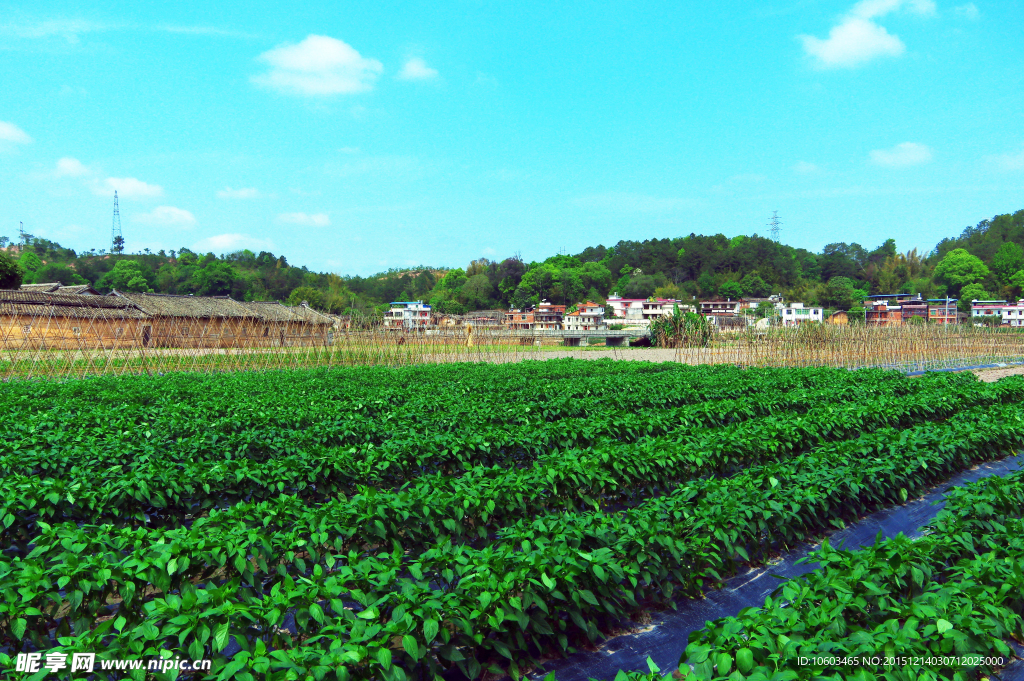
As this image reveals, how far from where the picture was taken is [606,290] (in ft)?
322

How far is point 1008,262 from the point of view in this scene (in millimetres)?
87125

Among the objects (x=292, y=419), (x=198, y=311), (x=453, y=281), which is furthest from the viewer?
(x=453, y=281)

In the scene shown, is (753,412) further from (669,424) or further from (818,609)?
(818,609)

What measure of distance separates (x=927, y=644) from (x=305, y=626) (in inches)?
114

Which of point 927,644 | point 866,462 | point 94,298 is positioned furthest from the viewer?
point 94,298

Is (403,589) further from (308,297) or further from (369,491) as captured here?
(308,297)

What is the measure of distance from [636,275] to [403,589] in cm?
9196

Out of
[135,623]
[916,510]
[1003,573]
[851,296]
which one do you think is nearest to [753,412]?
[916,510]

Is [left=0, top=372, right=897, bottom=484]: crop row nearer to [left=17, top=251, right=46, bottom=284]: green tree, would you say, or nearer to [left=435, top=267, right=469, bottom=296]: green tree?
[left=17, top=251, right=46, bottom=284]: green tree

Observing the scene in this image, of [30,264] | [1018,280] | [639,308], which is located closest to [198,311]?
[30,264]

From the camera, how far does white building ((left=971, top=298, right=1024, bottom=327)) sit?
228 feet

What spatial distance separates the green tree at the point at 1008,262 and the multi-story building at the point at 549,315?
6355 cm

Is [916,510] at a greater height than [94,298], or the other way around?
[94,298]

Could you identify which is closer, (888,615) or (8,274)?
(888,615)
